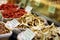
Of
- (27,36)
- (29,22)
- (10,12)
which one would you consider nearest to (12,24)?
(29,22)

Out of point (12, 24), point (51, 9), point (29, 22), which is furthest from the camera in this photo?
point (51, 9)

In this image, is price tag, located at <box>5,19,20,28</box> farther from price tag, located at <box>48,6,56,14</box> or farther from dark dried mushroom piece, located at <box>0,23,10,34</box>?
price tag, located at <box>48,6,56,14</box>

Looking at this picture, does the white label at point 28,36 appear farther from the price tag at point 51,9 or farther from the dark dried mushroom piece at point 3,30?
the price tag at point 51,9

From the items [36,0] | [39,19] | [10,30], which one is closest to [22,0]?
[36,0]

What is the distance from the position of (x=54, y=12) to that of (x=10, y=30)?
70 centimetres

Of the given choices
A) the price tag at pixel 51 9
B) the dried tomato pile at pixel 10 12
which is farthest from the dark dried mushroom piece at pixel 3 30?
the price tag at pixel 51 9

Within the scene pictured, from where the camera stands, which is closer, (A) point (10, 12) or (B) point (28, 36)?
(B) point (28, 36)

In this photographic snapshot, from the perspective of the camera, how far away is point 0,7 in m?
2.84

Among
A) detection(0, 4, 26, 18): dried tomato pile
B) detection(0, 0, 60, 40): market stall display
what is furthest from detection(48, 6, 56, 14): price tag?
detection(0, 4, 26, 18): dried tomato pile

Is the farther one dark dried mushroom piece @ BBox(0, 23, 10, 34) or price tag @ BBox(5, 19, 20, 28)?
price tag @ BBox(5, 19, 20, 28)

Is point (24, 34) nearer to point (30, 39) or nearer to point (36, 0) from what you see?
point (30, 39)

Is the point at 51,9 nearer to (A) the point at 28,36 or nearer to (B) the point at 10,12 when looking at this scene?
(B) the point at 10,12

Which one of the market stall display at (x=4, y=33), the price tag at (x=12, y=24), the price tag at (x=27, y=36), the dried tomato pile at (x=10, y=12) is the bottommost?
the dried tomato pile at (x=10, y=12)

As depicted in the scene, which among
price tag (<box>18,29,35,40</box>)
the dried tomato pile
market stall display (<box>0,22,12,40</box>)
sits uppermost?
price tag (<box>18,29,35,40</box>)
